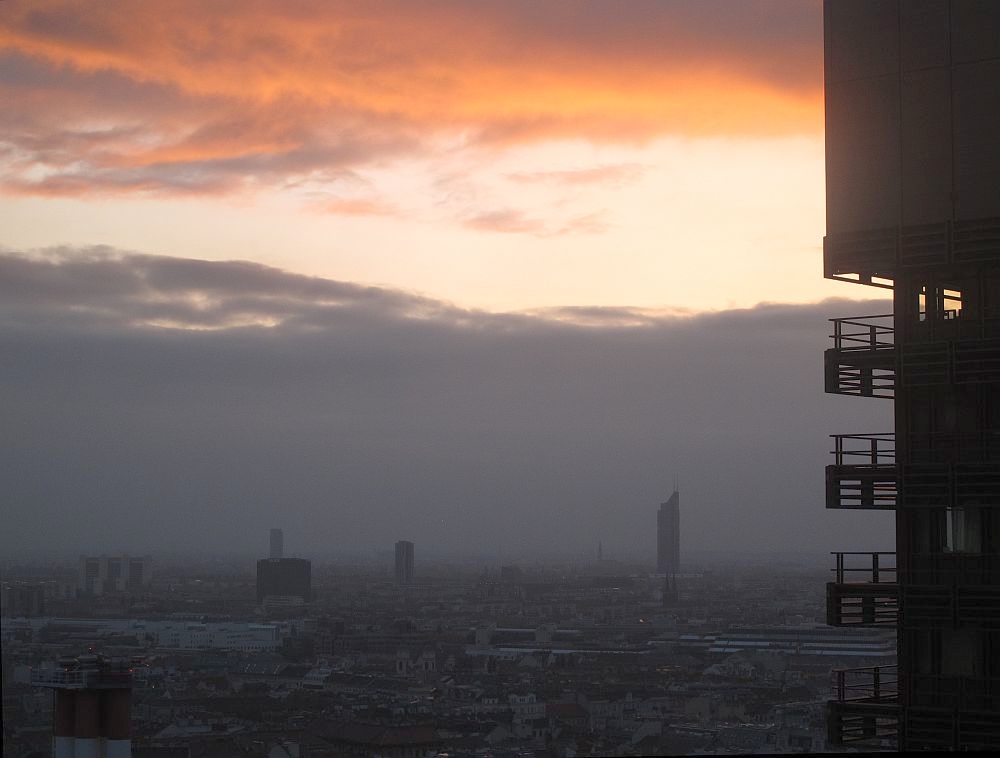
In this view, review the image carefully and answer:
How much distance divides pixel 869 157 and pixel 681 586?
164 ft

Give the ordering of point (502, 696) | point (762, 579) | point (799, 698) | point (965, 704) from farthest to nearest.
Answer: point (762, 579) → point (502, 696) → point (799, 698) → point (965, 704)

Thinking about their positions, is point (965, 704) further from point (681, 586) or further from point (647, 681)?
point (681, 586)

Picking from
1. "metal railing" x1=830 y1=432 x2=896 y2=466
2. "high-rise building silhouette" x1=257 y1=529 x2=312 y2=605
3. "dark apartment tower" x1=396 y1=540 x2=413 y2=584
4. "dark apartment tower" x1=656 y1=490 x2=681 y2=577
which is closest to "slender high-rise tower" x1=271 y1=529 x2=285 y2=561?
"dark apartment tower" x1=396 y1=540 x2=413 y2=584

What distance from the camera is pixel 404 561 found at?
7369 centimetres

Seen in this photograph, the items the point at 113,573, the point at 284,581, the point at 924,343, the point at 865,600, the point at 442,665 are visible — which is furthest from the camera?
the point at 284,581

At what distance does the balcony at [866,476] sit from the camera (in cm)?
1438

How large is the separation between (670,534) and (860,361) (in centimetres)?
5217

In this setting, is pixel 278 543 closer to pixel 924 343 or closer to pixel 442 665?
pixel 442 665

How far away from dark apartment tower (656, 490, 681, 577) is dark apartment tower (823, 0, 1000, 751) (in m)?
50.9

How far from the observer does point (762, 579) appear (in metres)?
59.8

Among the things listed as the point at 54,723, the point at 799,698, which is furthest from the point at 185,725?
the point at 54,723

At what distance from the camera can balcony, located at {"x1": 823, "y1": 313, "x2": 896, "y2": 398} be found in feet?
48.0

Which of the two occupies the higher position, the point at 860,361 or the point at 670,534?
the point at 860,361

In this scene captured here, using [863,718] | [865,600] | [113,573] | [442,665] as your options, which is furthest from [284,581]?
[865,600]
